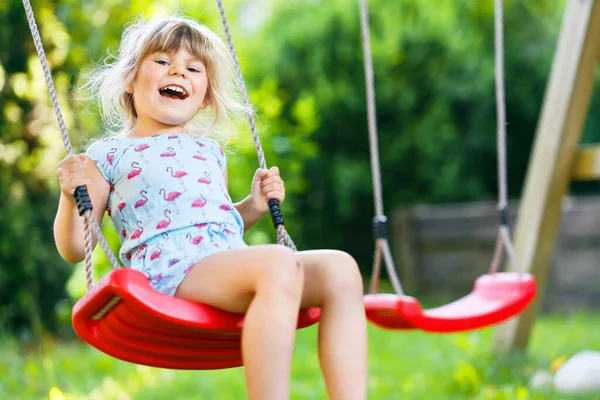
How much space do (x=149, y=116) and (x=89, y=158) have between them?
0.58ft

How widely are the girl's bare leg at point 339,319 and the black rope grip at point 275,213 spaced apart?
0.14m

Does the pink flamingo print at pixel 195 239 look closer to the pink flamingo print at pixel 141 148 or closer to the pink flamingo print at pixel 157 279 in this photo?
the pink flamingo print at pixel 157 279

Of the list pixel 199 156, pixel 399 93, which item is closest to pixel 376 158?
pixel 199 156

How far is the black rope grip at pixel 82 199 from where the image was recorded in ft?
5.84

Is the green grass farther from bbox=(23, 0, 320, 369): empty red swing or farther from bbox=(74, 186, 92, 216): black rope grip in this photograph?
bbox=(74, 186, 92, 216): black rope grip

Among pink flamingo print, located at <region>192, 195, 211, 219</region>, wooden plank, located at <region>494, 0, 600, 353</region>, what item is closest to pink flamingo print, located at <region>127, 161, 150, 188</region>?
pink flamingo print, located at <region>192, 195, 211, 219</region>

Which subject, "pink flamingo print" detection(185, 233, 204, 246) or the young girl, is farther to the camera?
"pink flamingo print" detection(185, 233, 204, 246)

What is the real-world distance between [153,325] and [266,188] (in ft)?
1.71

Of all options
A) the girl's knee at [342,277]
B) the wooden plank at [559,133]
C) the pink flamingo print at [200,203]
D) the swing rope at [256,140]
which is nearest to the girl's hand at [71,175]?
the pink flamingo print at [200,203]

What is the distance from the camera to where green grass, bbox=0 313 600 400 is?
356 cm

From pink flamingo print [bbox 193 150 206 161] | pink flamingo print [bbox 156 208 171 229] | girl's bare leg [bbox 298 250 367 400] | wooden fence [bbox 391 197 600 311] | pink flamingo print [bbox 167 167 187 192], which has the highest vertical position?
pink flamingo print [bbox 193 150 206 161]

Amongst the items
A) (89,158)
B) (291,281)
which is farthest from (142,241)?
(291,281)

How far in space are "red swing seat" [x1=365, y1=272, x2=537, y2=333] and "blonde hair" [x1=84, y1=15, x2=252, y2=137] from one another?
0.69m

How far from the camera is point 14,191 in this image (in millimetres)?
4707
